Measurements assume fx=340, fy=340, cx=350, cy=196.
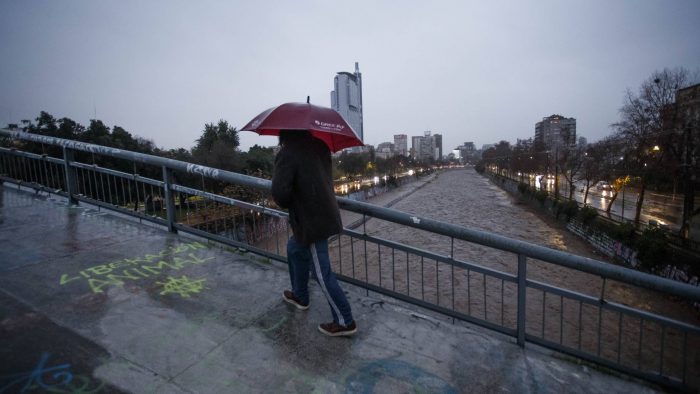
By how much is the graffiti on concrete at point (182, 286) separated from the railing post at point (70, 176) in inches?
155

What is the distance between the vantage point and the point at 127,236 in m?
4.77


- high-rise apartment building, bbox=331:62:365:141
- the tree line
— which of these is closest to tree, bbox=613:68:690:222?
the tree line

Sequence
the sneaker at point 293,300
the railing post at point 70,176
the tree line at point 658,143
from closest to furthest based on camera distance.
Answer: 1. the sneaker at point 293,300
2. the railing post at point 70,176
3. the tree line at point 658,143

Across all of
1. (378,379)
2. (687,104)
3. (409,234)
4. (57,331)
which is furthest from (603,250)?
(57,331)

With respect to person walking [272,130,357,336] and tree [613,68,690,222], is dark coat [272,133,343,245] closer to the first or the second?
person walking [272,130,357,336]

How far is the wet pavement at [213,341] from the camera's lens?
2.28 metres

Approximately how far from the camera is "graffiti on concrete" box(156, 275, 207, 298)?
339 cm

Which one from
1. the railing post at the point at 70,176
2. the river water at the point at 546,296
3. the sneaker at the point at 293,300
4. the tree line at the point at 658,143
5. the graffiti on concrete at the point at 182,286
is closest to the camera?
the sneaker at the point at 293,300

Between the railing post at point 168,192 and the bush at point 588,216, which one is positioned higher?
the railing post at point 168,192

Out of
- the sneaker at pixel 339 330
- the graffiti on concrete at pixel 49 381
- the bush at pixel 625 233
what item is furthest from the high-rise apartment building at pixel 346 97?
the graffiti on concrete at pixel 49 381

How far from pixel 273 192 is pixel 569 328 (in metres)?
13.0

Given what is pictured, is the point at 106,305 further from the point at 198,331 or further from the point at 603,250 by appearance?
the point at 603,250

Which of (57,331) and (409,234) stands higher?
(57,331)

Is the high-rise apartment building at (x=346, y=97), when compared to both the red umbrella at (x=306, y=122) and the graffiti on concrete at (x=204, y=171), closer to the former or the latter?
the graffiti on concrete at (x=204, y=171)
